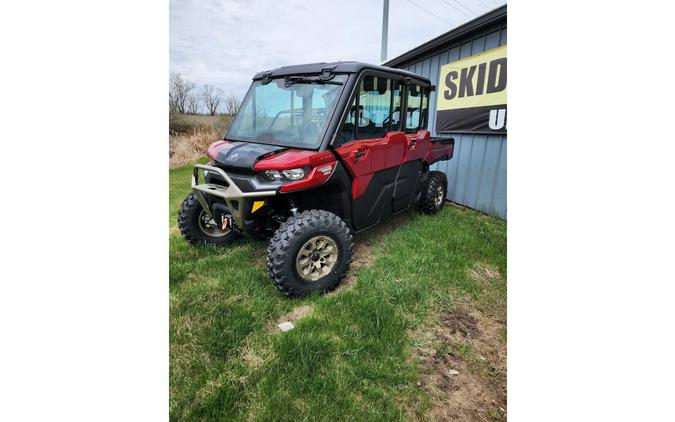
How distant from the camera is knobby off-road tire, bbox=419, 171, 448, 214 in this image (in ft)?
13.1

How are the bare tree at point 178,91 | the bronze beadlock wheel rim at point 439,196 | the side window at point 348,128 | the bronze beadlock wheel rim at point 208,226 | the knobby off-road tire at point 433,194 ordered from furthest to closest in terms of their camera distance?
1. the bronze beadlock wheel rim at point 439,196
2. the knobby off-road tire at point 433,194
3. the bronze beadlock wheel rim at point 208,226
4. the side window at point 348,128
5. the bare tree at point 178,91

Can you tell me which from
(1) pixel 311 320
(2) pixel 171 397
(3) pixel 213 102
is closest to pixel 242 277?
(1) pixel 311 320

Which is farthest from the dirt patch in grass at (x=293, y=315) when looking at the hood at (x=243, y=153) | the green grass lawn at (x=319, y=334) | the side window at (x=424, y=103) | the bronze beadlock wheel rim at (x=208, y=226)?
the side window at (x=424, y=103)

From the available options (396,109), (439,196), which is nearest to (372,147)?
(396,109)

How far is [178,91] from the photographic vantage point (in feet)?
3.59

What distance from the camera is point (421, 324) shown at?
2.04 meters

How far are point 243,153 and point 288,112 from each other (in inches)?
20.4

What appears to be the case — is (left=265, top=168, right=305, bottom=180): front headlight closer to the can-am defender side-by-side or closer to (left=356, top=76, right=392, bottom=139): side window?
the can-am defender side-by-side

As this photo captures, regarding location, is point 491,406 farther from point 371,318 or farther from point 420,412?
point 371,318

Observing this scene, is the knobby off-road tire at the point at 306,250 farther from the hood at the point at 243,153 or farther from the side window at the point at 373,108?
the side window at the point at 373,108

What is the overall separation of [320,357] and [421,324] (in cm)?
70

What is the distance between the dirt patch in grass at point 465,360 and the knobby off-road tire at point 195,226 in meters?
2.01

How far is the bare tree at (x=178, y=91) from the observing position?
1.07 metres

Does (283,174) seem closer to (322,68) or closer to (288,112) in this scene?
(288,112)
